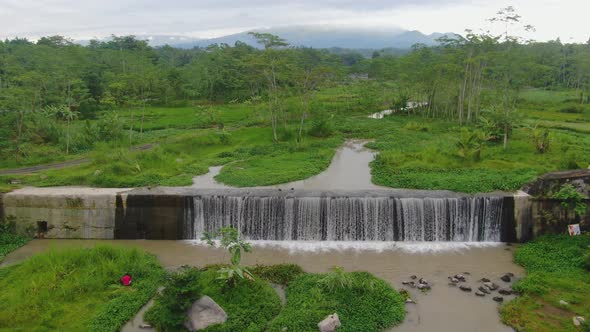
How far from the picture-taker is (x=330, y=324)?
33.5ft

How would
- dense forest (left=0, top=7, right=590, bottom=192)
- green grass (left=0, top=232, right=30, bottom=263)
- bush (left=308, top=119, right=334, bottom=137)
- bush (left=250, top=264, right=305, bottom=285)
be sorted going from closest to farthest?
bush (left=250, top=264, right=305, bottom=285) < green grass (left=0, top=232, right=30, bottom=263) < dense forest (left=0, top=7, right=590, bottom=192) < bush (left=308, top=119, right=334, bottom=137)

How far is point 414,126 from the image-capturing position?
29.1 m

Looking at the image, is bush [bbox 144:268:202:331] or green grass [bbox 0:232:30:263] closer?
bush [bbox 144:268:202:331]

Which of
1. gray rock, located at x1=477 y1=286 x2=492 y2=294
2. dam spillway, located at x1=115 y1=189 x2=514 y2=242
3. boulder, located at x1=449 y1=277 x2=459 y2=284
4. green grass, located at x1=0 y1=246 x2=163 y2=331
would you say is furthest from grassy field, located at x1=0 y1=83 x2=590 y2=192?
green grass, located at x1=0 y1=246 x2=163 y2=331

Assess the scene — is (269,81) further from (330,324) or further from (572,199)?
(330,324)

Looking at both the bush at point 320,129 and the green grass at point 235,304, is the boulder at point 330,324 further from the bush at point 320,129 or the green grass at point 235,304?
the bush at point 320,129

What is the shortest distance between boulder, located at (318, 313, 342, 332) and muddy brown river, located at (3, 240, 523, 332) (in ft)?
5.56

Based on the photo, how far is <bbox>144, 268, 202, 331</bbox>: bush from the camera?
10109 millimetres

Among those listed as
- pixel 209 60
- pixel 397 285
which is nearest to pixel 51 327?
pixel 397 285

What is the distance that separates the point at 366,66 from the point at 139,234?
40.8m

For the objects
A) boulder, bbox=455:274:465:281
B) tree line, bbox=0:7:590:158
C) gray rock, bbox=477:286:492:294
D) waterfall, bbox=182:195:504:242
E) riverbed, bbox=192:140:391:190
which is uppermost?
tree line, bbox=0:7:590:158

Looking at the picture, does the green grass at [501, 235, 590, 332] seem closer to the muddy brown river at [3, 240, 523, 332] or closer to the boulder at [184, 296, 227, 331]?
the muddy brown river at [3, 240, 523, 332]

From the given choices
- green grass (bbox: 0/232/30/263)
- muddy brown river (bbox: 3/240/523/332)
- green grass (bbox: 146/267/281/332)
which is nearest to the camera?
green grass (bbox: 146/267/281/332)

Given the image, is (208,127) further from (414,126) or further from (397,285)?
(397,285)
